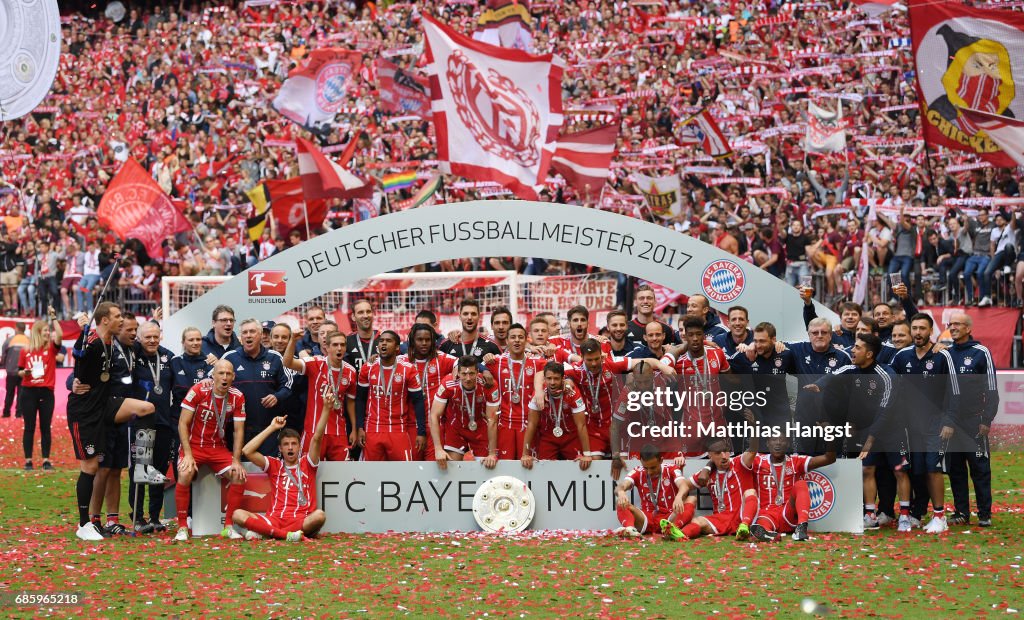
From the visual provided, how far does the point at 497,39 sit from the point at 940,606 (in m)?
20.4

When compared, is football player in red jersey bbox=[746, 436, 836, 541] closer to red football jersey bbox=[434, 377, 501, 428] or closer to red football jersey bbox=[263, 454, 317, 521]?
red football jersey bbox=[434, 377, 501, 428]

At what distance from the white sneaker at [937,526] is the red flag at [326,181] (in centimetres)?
1096

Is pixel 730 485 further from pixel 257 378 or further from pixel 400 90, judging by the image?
pixel 400 90

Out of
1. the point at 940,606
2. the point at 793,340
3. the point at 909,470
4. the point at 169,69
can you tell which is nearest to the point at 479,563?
the point at 940,606

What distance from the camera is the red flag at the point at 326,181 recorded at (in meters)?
20.3

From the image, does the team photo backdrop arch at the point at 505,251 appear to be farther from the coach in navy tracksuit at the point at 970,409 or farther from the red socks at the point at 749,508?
the red socks at the point at 749,508

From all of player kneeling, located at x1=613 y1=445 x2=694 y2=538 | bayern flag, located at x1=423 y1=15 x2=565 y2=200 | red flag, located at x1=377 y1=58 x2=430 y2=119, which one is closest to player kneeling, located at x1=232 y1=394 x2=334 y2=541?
player kneeling, located at x1=613 y1=445 x2=694 y2=538

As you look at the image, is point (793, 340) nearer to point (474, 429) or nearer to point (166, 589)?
point (474, 429)

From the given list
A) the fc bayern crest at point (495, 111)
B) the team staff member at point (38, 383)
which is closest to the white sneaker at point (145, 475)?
the team staff member at point (38, 383)

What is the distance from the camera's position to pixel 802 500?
11.4m

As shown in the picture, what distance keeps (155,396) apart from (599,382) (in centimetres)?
382

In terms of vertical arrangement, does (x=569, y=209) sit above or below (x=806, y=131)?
below

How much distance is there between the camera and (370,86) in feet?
108

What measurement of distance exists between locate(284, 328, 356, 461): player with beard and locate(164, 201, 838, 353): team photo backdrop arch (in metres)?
1.59
